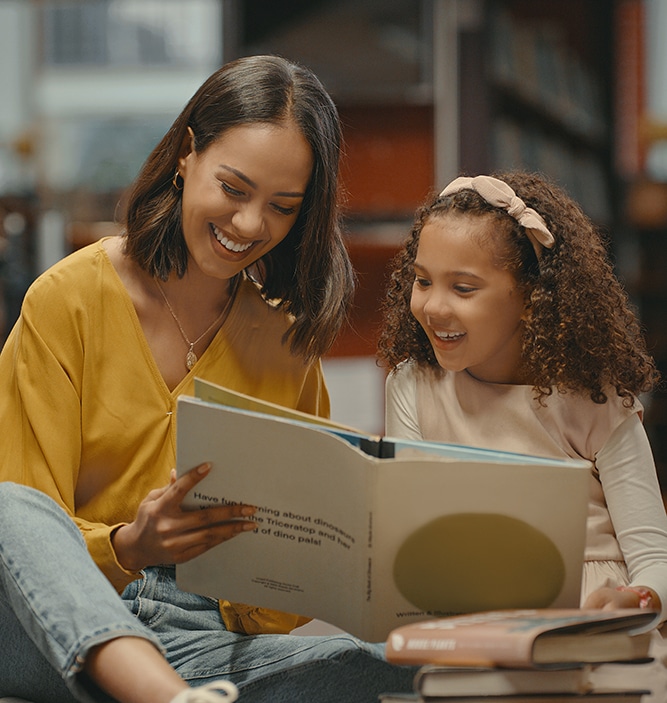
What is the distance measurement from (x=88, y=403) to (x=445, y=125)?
2326 mm

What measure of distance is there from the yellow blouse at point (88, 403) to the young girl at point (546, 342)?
1.37 feet

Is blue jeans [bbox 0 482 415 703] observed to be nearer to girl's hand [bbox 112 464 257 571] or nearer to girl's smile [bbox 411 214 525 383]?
girl's hand [bbox 112 464 257 571]

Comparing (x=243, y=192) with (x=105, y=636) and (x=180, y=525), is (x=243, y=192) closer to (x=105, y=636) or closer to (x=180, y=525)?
(x=180, y=525)

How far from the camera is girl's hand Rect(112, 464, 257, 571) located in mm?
1247

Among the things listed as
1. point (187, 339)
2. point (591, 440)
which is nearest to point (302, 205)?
Result: point (187, 339)

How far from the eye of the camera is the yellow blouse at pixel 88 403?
147 centimetres

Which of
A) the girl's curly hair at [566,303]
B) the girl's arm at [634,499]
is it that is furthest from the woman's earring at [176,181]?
the girl's arm at [634,499]

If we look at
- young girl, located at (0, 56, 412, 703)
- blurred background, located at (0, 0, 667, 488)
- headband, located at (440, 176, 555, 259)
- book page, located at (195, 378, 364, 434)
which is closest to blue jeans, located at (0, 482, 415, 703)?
young girl, located at (0, 56, 412, 703)

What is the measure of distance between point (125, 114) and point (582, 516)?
6003 mm

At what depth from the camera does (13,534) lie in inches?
48.4

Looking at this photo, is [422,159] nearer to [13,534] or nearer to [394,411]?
[394,411]

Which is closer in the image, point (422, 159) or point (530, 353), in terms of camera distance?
point (530, 353)

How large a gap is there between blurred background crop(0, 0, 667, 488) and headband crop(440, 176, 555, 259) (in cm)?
110

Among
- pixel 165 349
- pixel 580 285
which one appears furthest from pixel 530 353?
pixel 165 349
